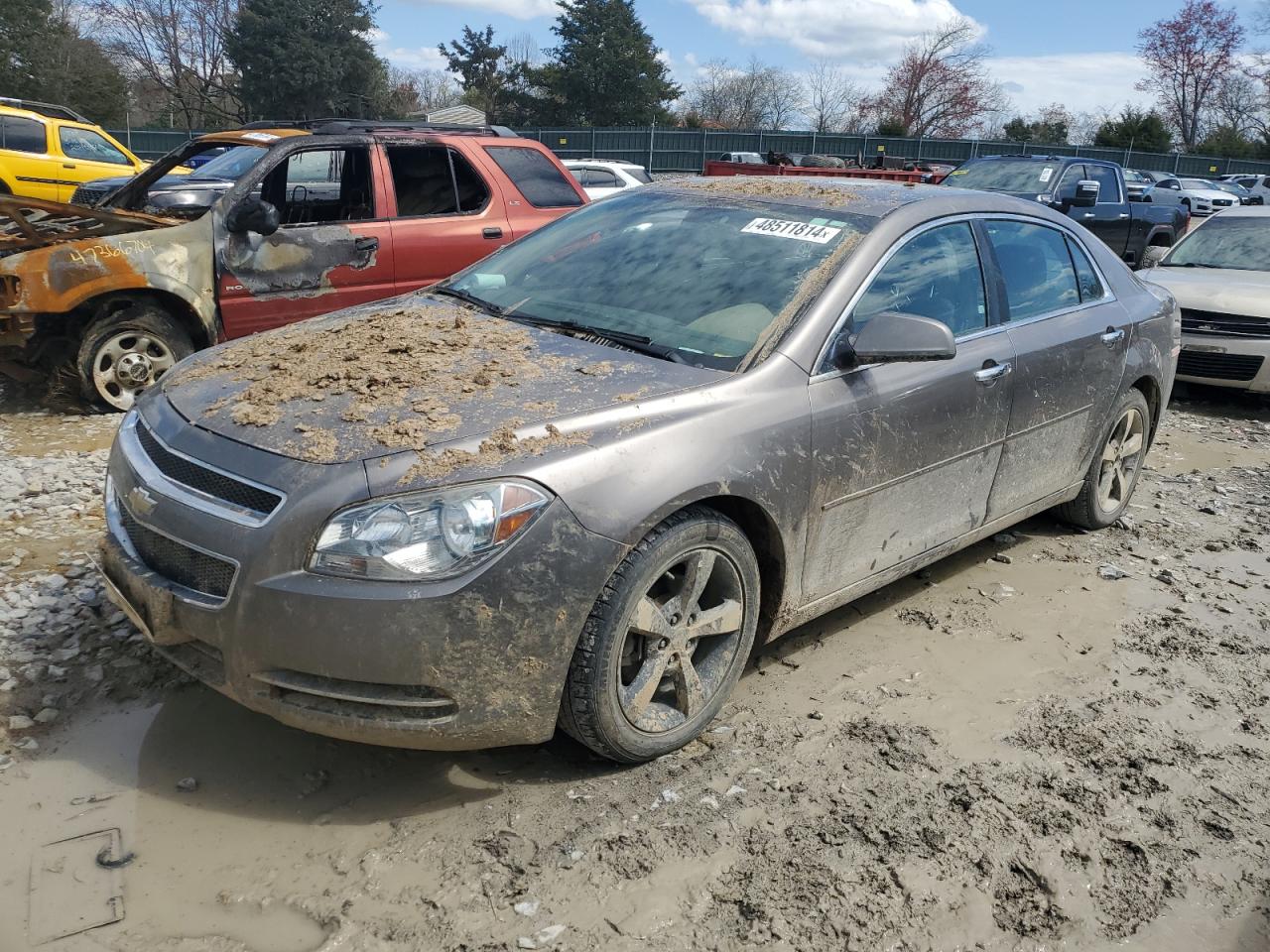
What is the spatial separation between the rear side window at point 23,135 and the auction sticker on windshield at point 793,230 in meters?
→ 13.9

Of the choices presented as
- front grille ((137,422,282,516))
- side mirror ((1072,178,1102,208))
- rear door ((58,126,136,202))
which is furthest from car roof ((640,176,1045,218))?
rear door ((58,126,136,202))

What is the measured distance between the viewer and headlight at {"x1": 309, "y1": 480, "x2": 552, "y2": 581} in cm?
251

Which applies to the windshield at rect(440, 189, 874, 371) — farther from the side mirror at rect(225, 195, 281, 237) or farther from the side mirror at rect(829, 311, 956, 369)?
the side mirror at rect(225, 195, 281, 237)

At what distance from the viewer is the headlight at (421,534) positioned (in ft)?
8.23

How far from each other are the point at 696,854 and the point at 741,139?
32.6 metres

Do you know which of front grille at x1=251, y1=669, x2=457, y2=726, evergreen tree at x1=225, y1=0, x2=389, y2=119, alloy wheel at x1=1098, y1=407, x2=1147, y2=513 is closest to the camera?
front grille at x1=251, y1=669, x2=457, y2=726

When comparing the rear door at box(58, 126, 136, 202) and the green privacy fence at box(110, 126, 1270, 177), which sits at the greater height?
the green privacy fence at box(110, 126, 1270, 177)

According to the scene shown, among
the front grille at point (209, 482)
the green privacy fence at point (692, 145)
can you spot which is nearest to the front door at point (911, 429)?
the front grille at point (209, 482)

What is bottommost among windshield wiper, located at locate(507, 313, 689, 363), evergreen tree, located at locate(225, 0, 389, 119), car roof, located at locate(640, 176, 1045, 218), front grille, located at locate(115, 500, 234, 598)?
front grille, located at locate(115, 500, 234, 598)

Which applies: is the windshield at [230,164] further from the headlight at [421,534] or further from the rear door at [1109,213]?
the rear door at [1109,213]

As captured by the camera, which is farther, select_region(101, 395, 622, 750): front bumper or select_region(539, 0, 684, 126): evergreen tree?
select_region(539, 0, 684, 126): evergreen tree

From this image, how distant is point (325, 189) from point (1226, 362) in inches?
276

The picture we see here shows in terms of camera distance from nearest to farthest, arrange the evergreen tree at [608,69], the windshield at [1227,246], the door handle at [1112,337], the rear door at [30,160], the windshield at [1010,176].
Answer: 1. the door handle at [1112,337]
2. the windshield at [1227,246]
3. the windshield at [1010,176]
4. the rear door at [30,160]
5. the evergreen tree at [608,69]

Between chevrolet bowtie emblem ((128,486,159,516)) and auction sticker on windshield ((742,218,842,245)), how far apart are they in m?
2.23
